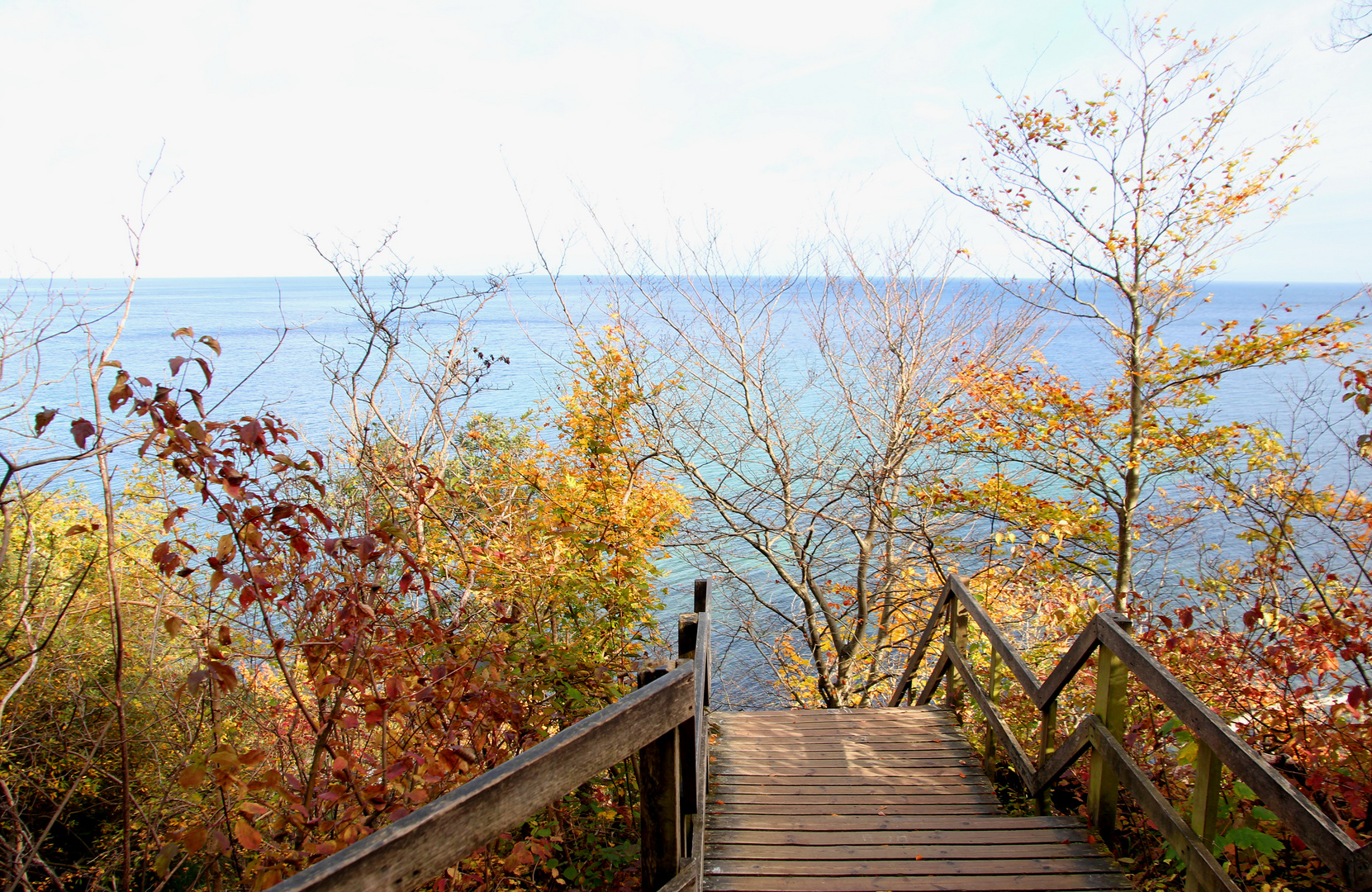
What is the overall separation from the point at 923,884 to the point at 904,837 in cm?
46

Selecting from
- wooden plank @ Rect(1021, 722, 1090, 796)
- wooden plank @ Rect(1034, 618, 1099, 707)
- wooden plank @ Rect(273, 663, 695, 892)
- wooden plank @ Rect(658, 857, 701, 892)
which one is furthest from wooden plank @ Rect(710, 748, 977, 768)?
wooden plank @ Rect(273, 663, 695, 892)

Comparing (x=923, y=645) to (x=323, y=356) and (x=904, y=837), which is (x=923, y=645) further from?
(x=323, y=356)

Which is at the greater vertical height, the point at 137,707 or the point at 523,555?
the point at 523,555

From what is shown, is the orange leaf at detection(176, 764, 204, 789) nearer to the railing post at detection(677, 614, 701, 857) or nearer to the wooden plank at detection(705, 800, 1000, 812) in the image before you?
the railing post at detection(677, 614, 701, 857)

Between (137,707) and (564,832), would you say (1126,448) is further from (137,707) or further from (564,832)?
(137,707)

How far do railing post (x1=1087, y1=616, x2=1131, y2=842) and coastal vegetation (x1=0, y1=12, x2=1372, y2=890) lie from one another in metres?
0.22

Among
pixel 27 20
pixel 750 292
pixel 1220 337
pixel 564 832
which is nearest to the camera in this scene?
pixel 564 832

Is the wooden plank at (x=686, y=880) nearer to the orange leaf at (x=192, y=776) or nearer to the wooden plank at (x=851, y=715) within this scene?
the orange leaf at (x=192, y=776)

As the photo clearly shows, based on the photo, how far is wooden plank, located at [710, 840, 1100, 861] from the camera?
3.04 metres

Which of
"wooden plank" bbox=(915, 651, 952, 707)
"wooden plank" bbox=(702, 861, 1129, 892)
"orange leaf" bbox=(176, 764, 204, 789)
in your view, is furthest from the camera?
"wooden plank" bbox=(915, 651, 952, 707)

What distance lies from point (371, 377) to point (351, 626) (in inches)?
1297

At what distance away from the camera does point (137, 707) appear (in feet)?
34.8

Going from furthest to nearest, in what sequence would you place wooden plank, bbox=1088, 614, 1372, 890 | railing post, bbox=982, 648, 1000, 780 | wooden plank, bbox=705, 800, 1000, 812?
railing post, bbox=982, 648, 1000, 780, wooden plank, bbox=705, 800, 1000, 812, wooden plank, bbox=1088, 614, 1372, 890

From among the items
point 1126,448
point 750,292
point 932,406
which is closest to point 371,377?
point 750,292
